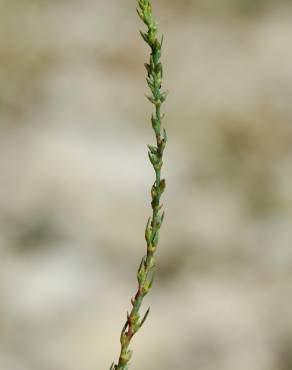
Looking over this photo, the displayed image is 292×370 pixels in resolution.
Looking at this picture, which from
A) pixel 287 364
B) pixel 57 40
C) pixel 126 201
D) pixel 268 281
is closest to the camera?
pixel 287 364

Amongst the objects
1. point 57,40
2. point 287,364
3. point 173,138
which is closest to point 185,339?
point 287,364

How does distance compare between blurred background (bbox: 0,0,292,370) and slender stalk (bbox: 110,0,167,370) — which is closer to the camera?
slender stalk (bbox: 110,0,167,370)

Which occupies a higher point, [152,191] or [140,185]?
[152,191]

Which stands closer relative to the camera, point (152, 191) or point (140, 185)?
point (152, 191)

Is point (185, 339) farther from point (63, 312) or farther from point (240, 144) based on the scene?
point (240, 144)

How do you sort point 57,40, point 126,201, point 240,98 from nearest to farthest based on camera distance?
1. point 126,201
2. point 240,98
3. point 57,40

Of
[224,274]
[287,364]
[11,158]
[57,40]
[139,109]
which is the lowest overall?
[287,364]

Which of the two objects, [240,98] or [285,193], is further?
[240,98]

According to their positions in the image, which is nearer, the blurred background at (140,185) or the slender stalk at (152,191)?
the slender stalk at (152,191)
